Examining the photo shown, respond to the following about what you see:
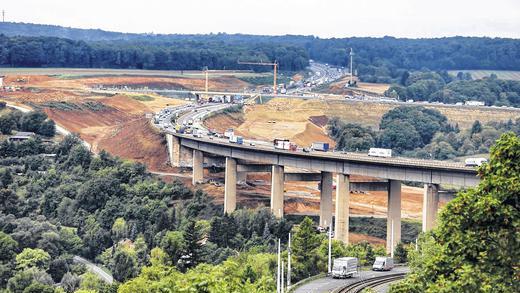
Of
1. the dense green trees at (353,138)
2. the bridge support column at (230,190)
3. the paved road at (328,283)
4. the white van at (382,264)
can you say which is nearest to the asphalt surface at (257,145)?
the bridge support column at (230,190)

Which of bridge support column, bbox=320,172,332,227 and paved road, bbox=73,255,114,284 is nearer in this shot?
paved road, bbox=73,255,114,284

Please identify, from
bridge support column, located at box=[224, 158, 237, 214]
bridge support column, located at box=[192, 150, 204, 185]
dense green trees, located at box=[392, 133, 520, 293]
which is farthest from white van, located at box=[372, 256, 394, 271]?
bridge support column, located at box=[192, 150, 204, 185]

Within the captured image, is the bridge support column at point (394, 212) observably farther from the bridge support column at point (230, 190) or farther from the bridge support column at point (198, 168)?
the bridge support column at point (198, 168)

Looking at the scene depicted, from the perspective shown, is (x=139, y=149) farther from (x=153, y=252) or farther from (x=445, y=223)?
(x=445, y=223)

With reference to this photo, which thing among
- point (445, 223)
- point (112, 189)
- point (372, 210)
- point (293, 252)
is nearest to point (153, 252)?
point (293, 252)

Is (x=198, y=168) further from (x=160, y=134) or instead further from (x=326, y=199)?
(x=326, y=199)

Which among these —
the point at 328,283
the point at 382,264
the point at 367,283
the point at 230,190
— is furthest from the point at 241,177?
the point at 367,283

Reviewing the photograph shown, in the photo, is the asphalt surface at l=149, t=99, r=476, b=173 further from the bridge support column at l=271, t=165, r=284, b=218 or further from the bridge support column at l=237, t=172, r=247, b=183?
Answer: the bridge support column at l=237, t=172, r=247, b=183
